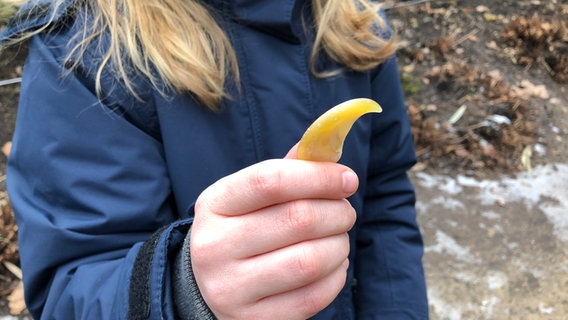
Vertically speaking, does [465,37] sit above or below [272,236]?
below

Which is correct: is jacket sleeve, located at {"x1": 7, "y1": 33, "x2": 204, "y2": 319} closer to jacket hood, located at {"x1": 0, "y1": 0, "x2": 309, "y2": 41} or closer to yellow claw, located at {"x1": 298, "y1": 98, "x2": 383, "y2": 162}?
jacket hood, located at {"x1": 0, "y1": 0, "x2": 309, "y2": 41}

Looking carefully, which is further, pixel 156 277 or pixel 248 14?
pixel 248 14

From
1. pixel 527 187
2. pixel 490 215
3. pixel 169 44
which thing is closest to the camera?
pixel 169 44

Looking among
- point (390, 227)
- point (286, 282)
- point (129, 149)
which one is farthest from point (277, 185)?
point (390, 227)

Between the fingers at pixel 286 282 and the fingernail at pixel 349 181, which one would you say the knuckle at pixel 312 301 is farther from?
the fingernail at pixel 349 181

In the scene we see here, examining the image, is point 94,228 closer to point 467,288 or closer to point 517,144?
point 467,288

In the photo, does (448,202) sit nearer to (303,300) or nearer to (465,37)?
(465,37)
